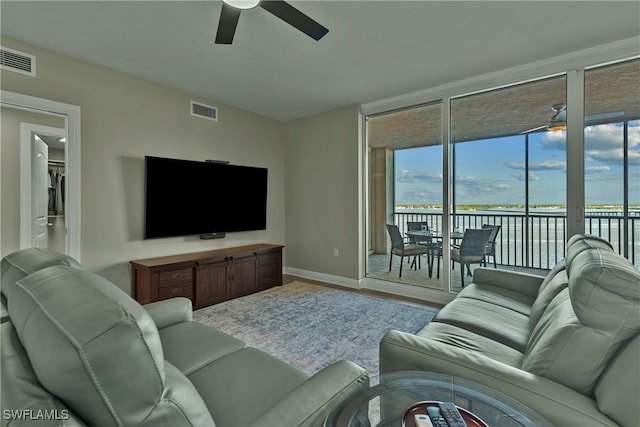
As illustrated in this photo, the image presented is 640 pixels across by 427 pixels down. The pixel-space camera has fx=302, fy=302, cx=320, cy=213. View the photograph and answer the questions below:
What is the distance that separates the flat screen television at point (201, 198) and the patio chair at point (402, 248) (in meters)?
1.96

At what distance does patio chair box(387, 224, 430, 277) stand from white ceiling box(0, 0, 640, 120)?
194cm

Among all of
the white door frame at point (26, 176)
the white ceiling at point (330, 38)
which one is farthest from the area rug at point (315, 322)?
the white ceiling at point (330, 38)

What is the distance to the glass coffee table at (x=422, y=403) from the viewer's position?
3.10 feet

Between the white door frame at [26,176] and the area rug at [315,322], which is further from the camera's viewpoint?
the white door frame at [26,176]

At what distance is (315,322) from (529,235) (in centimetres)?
271

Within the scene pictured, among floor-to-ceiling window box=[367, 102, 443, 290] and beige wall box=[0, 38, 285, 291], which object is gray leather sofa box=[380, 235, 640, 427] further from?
beige wall box=[0, 38, 285, 291]

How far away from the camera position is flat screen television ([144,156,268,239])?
3.49m

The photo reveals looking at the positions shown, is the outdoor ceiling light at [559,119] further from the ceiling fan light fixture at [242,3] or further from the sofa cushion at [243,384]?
the sofa cushion at [243,384]

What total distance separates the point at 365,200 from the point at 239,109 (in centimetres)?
234

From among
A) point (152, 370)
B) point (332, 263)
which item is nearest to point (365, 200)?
point (332, 263)

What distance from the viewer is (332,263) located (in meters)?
4.67

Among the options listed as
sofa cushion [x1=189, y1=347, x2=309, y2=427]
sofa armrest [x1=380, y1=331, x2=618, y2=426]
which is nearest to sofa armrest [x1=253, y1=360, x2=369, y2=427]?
sofa cushion [x1=189, y1=347, x2=309, y2=427]

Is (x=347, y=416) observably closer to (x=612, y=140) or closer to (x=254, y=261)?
(x=254, y=261)

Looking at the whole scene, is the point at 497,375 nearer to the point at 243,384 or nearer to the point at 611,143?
the point at 243,384
